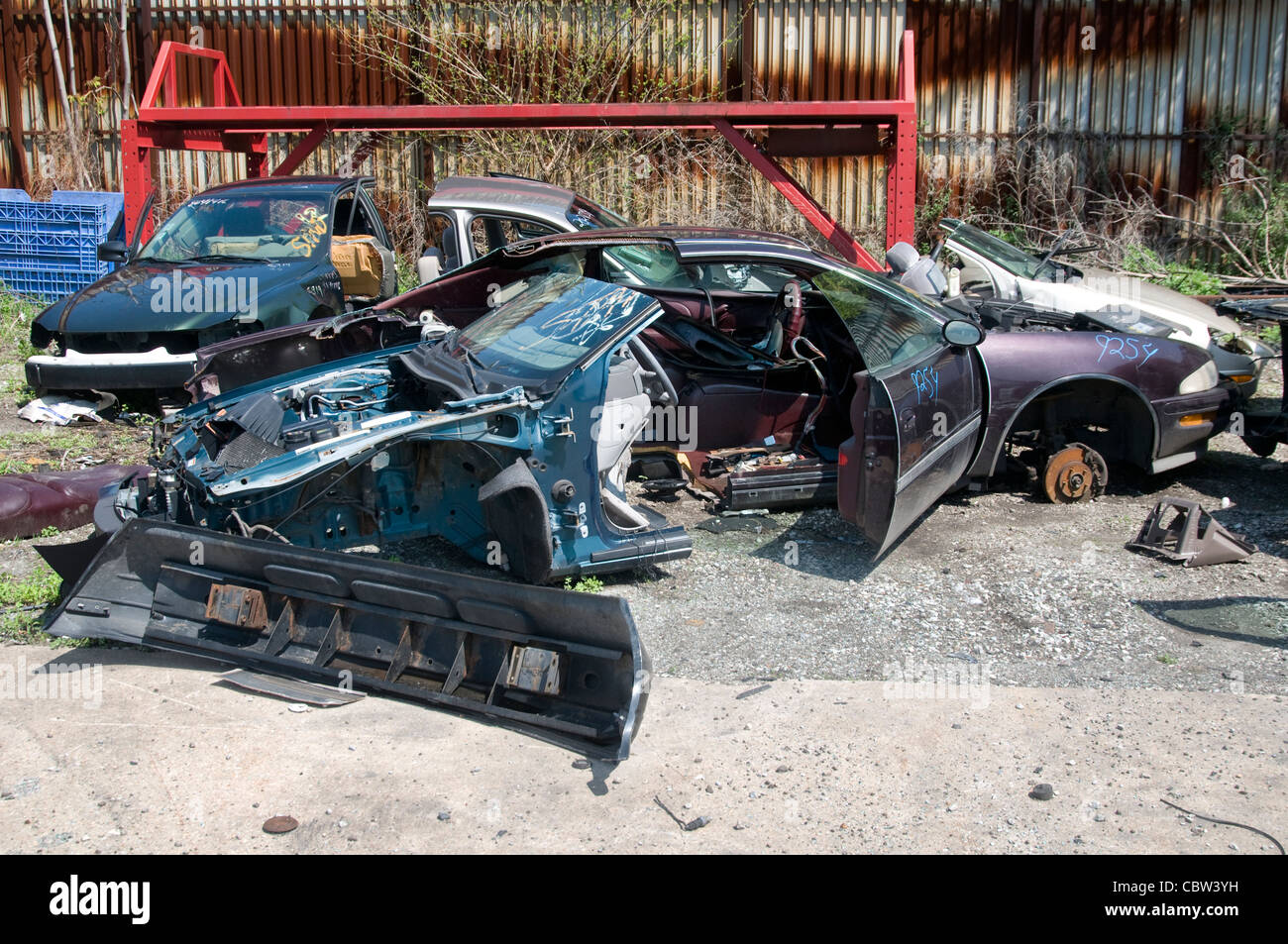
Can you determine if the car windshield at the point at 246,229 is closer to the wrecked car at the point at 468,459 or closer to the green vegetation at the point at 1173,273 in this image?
the wrecked car at the point at 468,459

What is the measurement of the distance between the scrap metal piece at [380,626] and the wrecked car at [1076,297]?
4133mm

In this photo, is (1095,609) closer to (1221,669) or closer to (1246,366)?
(1221,669)

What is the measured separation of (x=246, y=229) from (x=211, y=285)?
94 cm

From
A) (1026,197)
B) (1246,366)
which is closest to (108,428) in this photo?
(1246,366)

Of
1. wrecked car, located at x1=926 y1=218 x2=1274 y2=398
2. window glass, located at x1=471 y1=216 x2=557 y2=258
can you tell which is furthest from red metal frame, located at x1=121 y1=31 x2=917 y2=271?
window glass, located at x1=471 y1=216 x2=557 y2=258

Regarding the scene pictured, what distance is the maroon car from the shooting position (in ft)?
19.8

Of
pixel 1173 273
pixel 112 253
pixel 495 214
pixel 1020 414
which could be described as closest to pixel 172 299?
pixel 112 253

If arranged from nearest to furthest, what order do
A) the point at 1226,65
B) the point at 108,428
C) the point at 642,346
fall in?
the point at 642,346, the point at 108,428, the point at 1226,65

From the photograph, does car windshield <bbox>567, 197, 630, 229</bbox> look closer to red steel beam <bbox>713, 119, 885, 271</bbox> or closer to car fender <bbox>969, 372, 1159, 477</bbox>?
red steel beam <bbox>713, 119, 885, 271</bbox>

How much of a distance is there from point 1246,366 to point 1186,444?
3.03 ft

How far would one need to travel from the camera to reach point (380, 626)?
14.0 feet

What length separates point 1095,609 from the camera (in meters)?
5.09

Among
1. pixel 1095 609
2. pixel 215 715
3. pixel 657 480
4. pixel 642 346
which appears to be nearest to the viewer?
pixel 215 715

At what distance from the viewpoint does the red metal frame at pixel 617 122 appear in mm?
9828
